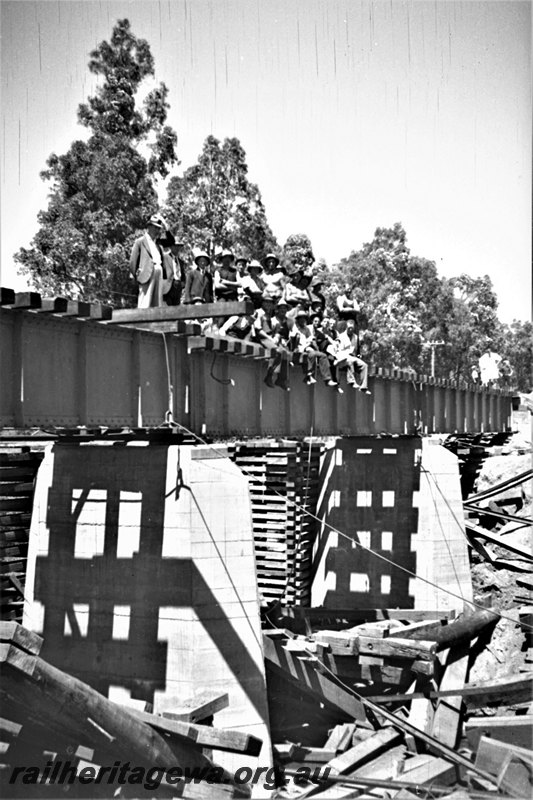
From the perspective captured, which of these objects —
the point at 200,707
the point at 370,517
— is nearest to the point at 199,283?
the point at 200,707

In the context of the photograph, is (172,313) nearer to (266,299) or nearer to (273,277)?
(266,299)

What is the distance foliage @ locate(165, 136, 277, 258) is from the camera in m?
31.7

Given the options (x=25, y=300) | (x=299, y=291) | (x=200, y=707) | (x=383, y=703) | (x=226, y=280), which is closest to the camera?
(x=25, y=300)

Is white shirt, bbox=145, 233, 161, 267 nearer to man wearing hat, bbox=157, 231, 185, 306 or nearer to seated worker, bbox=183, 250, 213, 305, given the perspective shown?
man wearing hat, bbox=157, 231, 185, 306

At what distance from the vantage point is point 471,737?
12.7 m

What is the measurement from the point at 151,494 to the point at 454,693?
5.69m

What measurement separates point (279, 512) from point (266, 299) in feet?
16.6

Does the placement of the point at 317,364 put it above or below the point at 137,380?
above

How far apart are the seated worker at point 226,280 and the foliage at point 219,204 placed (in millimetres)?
17965

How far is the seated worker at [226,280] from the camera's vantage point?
43.9 ft

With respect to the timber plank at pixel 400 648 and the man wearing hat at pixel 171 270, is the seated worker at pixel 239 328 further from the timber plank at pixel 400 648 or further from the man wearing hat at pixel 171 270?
the timber plank at pixel 400 648

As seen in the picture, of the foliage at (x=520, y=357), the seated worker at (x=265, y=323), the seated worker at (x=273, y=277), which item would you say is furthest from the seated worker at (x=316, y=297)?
the foliage at (x=520, y=357)

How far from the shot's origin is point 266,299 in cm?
1446

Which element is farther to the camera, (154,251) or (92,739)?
(154,251)
